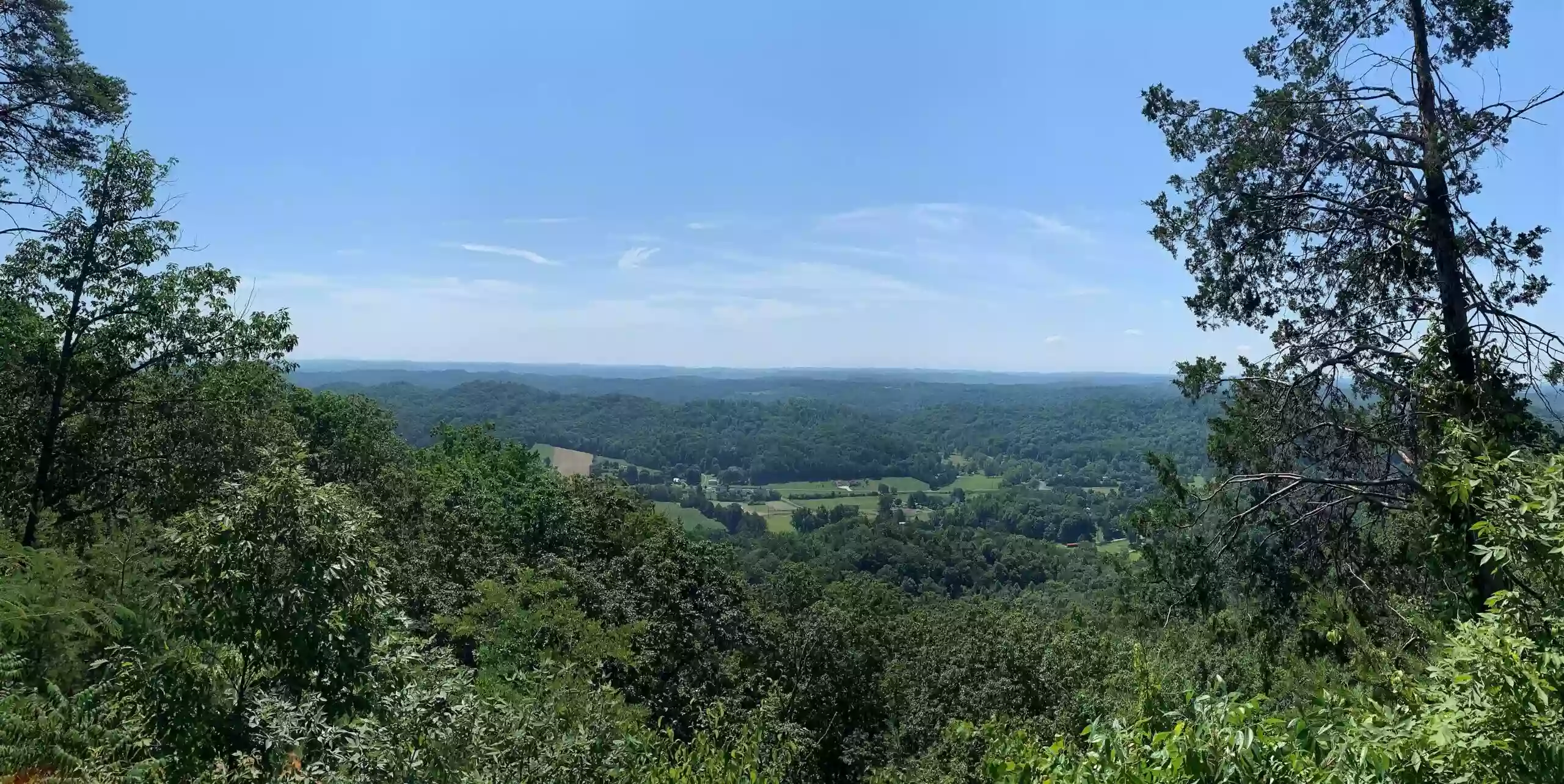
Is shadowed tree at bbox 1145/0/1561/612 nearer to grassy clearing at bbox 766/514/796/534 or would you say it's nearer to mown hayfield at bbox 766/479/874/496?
grassy clearing at bbox 766/514/796/534

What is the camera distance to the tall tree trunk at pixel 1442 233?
716 centimetres

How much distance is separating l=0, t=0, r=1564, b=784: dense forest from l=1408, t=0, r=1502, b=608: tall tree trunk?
0.12 feet

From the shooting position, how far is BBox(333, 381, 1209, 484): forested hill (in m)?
125

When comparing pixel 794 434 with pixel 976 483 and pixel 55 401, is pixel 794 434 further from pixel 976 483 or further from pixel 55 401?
pixel 55 401

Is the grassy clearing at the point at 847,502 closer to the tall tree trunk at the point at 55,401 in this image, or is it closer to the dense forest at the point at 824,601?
the dense forest at the point at 824,601

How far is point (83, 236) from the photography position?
464 inches

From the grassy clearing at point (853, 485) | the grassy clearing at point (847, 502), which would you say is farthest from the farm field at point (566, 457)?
the grassy clearing at point (853, 485)

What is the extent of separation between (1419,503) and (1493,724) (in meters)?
5.05

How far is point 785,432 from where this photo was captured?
531ft

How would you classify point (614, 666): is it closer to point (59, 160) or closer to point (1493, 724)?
point (59, 160)

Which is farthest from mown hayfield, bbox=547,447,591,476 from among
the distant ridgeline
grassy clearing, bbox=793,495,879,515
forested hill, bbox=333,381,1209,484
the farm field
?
grassy clearing, bbox=793,495,879,515

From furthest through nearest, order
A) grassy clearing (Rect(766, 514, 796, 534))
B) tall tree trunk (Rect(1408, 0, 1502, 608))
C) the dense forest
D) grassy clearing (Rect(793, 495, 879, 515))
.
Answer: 1. grassy clearing (Rect(793, 495, 879, 515))
2. grassy clearing (Rect(766, 514, 796, 534))
3. tall tree trunk (Rect(1408, 0, 1502, 608))
4. the dense forest

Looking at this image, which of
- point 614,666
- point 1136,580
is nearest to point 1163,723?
point 1136,580

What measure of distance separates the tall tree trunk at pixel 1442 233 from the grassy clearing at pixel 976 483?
115 m
